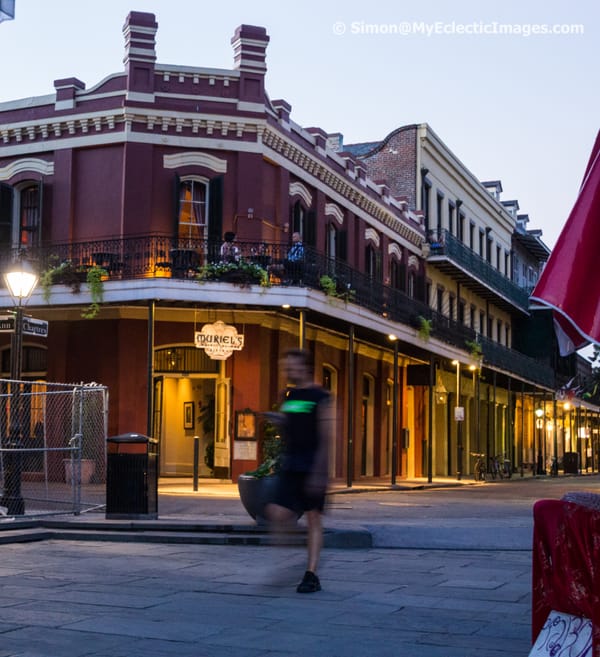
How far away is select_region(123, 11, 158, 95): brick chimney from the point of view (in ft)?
75.0

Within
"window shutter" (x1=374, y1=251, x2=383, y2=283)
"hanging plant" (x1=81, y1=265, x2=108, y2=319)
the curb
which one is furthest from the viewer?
"window shutter" (x1=374, y1=251, x2=383, y2=283)

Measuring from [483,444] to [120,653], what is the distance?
39.0 metres

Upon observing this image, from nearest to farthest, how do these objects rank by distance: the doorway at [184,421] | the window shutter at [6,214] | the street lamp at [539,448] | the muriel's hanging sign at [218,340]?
1. the muriel's hanging sign at [218,340]
2. the doorway at [184,421]
3. the window shutter at [6,214]
4. the street lamp at [539,448]

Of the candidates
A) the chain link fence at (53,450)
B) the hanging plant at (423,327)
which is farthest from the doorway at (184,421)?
the hanging plant at (423,327)

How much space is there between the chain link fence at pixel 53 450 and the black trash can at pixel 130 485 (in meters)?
0.74

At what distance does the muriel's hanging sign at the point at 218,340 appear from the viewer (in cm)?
2162

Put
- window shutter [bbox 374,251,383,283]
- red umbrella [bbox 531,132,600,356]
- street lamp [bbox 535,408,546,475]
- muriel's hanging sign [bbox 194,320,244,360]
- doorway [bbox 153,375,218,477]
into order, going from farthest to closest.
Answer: street lamp [bbox 535,408,546,475] < window shutter [bbox 374,251,383,283] < doorway [bbox 153,375,218,477] < muriel's hanging sign [bbox 194,320,244,360] < red umbrella [bbox 531,132,600,356]

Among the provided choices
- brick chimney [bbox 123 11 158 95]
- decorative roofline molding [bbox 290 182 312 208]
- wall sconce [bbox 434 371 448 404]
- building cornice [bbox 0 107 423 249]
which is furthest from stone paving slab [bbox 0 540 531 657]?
wall sconce [bbox 434 371 448 404]

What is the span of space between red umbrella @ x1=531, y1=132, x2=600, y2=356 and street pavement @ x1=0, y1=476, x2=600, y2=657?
275 cm

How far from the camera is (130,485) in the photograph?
42.7ft

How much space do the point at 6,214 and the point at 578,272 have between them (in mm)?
22091

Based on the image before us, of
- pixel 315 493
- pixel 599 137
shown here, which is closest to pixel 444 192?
pixel 315 493

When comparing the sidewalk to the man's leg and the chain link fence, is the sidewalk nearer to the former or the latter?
the man's leg

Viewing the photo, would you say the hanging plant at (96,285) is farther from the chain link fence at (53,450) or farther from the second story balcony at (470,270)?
the second story balcony at (470,270)
